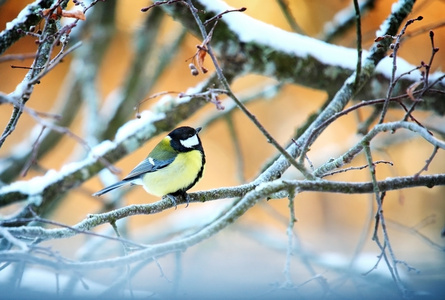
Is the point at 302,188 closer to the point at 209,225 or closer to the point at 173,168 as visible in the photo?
the point at 209,225

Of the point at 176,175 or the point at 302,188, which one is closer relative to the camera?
the point at 302,188

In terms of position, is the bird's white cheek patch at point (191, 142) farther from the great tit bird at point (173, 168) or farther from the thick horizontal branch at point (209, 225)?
the thick horizontal branch at point (209, 225)

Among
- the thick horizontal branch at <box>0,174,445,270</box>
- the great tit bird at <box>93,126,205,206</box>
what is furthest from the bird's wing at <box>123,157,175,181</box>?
the thick horizontal branch at <box>0,174,445,270</box>

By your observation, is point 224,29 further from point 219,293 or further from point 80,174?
point 219,293

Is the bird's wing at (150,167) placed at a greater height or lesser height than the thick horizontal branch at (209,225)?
greater

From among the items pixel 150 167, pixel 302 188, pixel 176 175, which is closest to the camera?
pixel 302 188

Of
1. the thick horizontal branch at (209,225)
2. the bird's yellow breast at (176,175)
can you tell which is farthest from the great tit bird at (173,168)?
the thick horizontal branch at (209,225)

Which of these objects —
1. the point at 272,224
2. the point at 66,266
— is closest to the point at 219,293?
the point at 66,266

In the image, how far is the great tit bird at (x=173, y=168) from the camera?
7.02 feet

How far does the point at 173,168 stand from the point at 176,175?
0.07m

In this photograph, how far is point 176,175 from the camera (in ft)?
7.04

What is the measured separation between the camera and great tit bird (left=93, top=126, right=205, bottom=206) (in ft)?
7.02

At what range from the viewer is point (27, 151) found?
3.26 metres

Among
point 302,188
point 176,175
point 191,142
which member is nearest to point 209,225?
point 302,188
